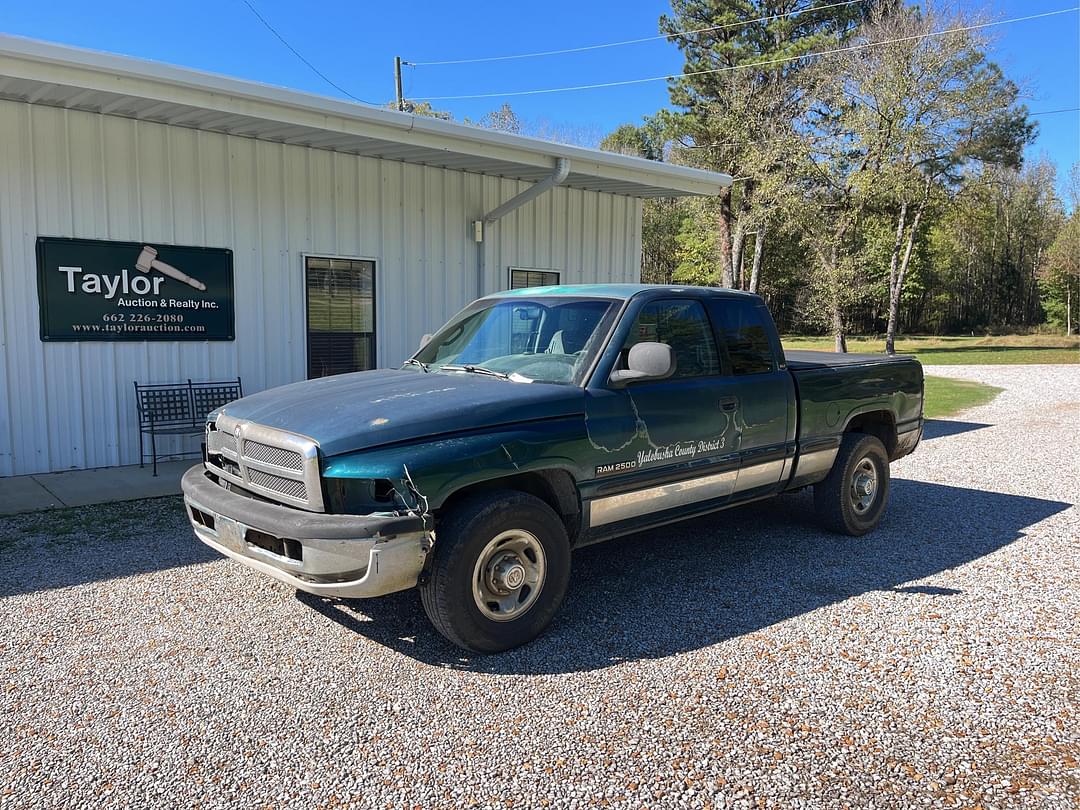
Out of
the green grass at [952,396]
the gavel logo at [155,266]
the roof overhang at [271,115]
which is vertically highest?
the roof overhang at [271,115]

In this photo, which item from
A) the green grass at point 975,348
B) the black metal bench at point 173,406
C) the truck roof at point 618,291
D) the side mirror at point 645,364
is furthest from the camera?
the green grass at point 975,348

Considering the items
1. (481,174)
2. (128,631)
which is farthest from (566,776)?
(481,174)

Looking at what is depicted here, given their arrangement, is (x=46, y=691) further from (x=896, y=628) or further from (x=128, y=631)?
(x=896, y=628)

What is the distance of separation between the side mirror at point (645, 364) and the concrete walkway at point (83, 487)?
486cm

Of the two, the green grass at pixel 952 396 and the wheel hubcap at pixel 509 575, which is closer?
the wheel hubcap at pixel 509 575

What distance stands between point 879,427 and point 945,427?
6.76 m

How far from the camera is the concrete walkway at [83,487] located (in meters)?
6.61

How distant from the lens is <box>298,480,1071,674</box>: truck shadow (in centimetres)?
399

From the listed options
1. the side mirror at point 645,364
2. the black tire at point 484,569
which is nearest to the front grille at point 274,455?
the black tire at point 484,569

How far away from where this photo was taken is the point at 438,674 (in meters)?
3.67

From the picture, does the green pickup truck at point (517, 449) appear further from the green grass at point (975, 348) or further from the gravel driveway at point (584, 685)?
the green grass at point (975, 348)

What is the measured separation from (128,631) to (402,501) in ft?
6.16

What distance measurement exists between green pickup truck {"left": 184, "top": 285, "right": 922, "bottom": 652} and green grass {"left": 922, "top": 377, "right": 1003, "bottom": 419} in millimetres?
9647

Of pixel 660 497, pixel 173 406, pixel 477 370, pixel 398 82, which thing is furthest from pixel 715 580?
pixel 398 82
